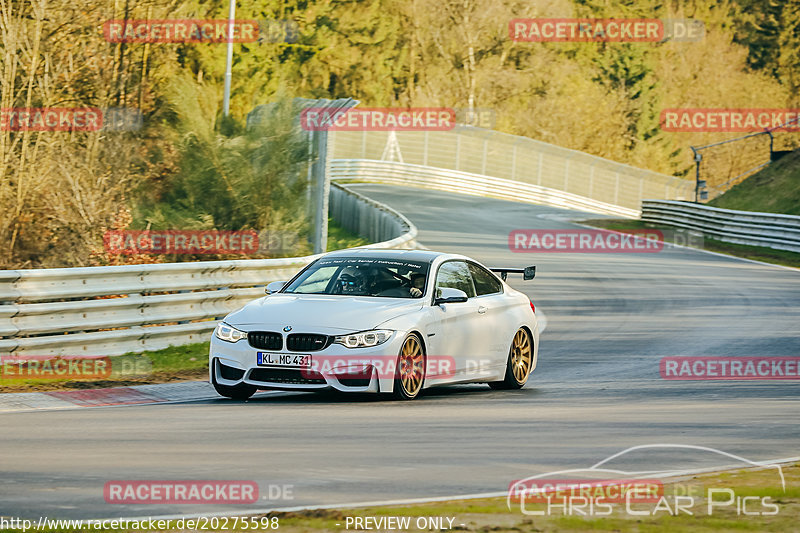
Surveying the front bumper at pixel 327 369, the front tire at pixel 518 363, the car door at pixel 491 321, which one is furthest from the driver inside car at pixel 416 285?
the front tire at pixel 518 363

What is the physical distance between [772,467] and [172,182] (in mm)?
17321

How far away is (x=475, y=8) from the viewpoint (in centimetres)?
7275

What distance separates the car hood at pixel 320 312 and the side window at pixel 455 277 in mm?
703

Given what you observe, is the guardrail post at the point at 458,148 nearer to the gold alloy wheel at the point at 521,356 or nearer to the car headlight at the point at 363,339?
the gold alloy wheel at the point at 521,356

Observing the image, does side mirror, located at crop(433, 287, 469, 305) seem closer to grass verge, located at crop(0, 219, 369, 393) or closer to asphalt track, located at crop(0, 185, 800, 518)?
asphalt track, located at crop(0, 185, 800, 518)

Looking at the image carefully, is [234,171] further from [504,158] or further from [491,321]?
[504,158]

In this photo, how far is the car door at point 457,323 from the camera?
11.7 metres

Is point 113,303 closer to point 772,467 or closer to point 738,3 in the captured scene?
point 772,467

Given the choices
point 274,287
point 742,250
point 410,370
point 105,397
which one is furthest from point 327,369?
point 742,250

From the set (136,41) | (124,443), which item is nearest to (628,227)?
(136,41)

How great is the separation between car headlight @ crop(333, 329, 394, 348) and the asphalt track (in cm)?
54

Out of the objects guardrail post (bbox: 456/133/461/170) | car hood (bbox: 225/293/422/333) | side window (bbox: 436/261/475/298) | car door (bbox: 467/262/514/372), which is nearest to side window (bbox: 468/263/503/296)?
car door (bbox: 467/262/514/372)

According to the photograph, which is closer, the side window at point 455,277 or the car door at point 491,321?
the side window at point 455,277

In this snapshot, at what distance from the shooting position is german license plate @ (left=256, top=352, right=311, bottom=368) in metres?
→ 10.7
